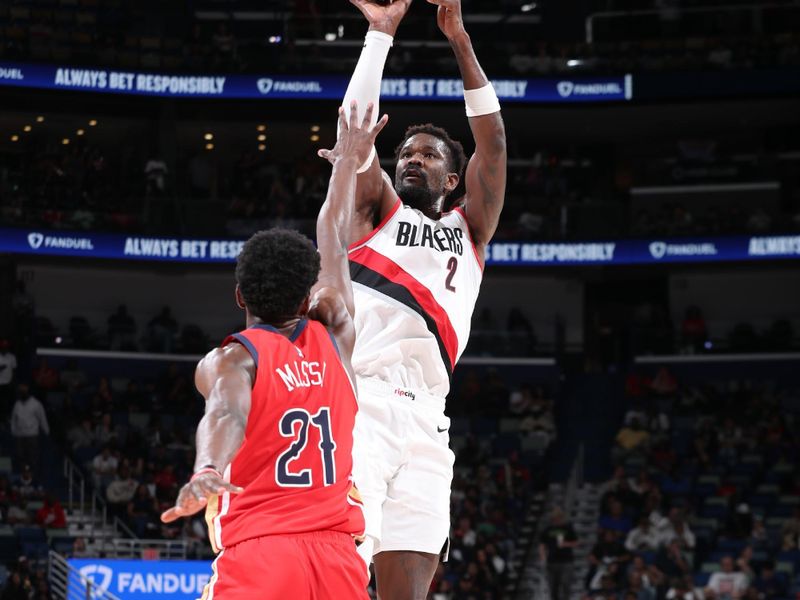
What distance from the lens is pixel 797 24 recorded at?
29297 mm

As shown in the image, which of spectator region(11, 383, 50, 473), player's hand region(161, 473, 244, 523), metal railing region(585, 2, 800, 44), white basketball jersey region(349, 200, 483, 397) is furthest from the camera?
metal railing region(585, 2, 800, 44)

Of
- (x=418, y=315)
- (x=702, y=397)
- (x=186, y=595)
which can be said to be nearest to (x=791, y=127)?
(x=702, y=397)

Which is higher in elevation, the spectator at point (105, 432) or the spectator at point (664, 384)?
the spectator at point (664, 384)

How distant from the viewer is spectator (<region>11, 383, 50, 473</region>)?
22328 millimetres

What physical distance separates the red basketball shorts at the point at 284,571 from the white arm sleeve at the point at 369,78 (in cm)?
188

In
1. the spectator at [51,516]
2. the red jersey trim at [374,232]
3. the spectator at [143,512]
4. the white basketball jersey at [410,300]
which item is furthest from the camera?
the spectator at [143,512]

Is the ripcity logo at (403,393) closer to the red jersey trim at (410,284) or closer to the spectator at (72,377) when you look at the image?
the red jersey trim at (410,284)

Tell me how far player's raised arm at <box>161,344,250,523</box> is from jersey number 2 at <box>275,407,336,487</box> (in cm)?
19

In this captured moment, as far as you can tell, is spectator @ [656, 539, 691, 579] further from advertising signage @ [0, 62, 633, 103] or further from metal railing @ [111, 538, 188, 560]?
advertising signage @ [0, 62, 633, 103]

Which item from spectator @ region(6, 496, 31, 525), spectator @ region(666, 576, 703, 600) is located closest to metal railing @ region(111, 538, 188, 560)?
spectator @ region(6, 496, 31, 525)

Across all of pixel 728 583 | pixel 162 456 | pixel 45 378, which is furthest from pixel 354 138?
pixel 45 378

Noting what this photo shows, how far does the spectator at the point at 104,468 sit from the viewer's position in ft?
71.7

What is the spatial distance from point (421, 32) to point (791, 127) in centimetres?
883

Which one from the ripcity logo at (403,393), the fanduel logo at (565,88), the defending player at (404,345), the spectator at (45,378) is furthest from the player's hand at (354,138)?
the fanduel logo at (565,88)
